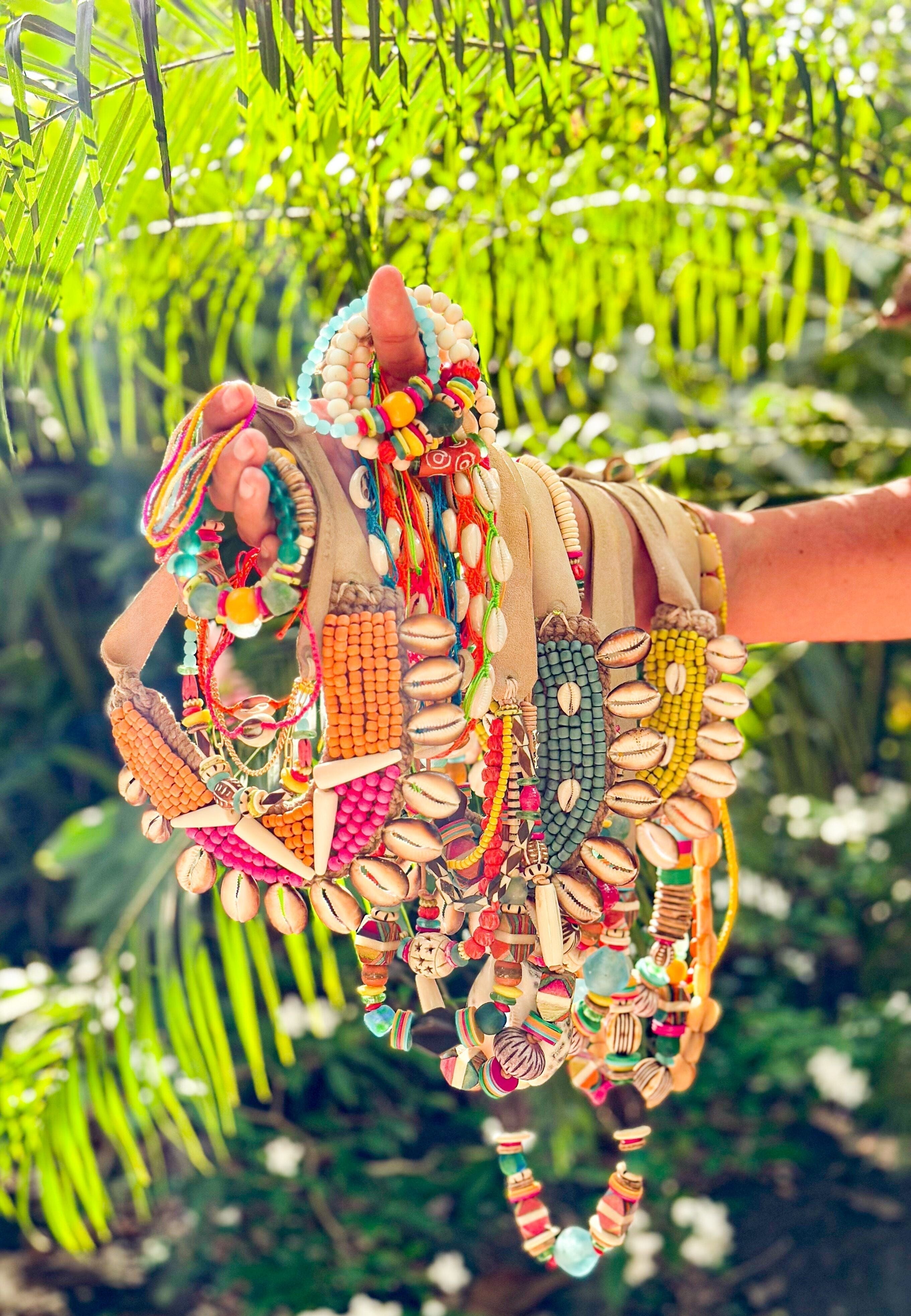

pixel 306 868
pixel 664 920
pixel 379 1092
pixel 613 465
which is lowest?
pixel 379 1092

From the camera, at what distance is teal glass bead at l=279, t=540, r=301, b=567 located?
0.50 m

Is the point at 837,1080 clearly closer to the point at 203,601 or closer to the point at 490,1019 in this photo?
the point at 490,1019

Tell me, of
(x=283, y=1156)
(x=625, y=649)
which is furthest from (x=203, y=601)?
(x=283, y=1156)

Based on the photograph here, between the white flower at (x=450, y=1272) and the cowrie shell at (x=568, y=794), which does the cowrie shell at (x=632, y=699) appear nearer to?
the cowrie shell at (x=568, y=794)

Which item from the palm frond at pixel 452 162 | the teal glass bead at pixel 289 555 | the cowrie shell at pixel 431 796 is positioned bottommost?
the cowrie shell at pixel 431 796

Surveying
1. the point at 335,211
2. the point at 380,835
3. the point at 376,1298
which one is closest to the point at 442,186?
the point at 335,211

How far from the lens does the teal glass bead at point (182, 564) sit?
500 mm

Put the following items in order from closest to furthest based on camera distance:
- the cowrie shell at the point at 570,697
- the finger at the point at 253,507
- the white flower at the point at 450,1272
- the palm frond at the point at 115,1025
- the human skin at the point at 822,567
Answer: the finger at the point at 253,507 < the cowrie shell at the point at 570,697 < the human skin at the point at 822,567 < the palm frond at the point at 115,1025 < the white flower at the point at 450,1272

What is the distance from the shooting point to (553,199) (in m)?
1.17

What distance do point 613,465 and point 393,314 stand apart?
0.87 feet

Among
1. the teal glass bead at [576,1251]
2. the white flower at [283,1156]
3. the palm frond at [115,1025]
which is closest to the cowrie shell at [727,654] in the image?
the teal glass bead at [576,1251]

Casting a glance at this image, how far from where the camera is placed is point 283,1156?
210 cm

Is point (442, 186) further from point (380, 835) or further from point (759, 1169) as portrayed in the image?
point (759, 1169)

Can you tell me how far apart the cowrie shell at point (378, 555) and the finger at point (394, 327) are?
77mm
